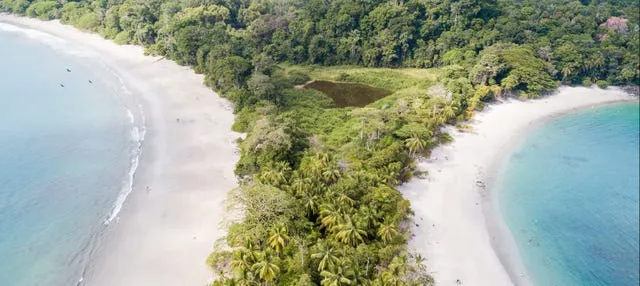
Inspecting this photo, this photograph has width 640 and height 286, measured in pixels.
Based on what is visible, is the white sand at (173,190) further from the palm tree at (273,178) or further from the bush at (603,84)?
the bush at (603,84)

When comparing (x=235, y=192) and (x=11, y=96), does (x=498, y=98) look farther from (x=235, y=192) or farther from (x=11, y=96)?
(x=11, y=96)

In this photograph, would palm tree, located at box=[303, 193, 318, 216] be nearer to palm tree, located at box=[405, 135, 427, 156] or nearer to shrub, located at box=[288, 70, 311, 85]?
palm tree, located at box=[405, 135, 427, 156]

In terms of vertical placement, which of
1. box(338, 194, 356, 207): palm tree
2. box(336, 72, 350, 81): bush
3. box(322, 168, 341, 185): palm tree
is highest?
box(336, 72, 350, 81): bush

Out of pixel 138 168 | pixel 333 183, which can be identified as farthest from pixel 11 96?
pixel 333 183

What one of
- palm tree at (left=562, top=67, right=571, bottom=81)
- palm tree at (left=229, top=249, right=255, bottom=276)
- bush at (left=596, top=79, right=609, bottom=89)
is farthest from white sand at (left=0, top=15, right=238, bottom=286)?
bush at (left=596, top=79, right=609, bottom=89)

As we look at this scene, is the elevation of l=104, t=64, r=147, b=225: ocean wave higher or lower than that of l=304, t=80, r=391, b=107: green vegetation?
lower

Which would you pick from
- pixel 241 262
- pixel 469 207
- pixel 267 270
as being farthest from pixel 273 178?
pixel 469 207

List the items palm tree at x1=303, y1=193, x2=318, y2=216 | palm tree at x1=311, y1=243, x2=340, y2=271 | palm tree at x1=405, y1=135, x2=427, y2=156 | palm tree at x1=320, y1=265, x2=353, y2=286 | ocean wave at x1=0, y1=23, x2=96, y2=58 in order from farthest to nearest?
ocean wave at x1=0, y1=23, x2=96, y2=58, palm tree at x1=405, y1=135, x2=427, y2=156, palm tree at x1=303, y1=193, x2=318, y2=216, palm tree at x1=311, y1=243, x2=340, y2=271, palm tree at x1=320, y1=265, x2=353, y2=286
